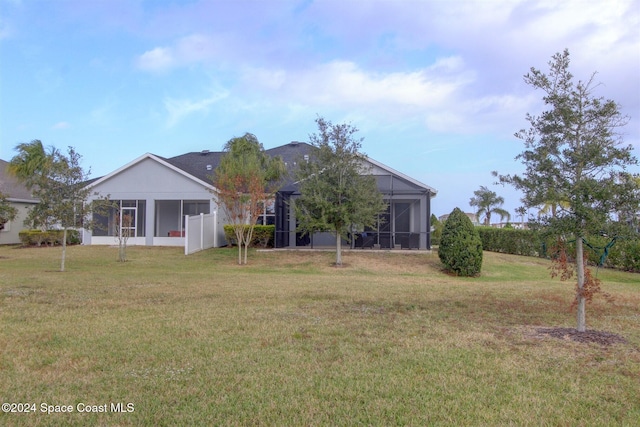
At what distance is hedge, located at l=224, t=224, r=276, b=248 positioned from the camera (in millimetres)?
22219

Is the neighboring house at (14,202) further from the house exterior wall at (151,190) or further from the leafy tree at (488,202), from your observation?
the leafy tree at (488,202)

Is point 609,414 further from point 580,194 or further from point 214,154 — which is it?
point 214,154

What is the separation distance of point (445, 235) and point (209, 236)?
1184cm

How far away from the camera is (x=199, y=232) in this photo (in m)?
21.6

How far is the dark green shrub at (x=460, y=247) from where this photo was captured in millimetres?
15430

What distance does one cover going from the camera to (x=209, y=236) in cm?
2267

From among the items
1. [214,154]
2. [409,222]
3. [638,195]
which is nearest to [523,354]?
[638,195]

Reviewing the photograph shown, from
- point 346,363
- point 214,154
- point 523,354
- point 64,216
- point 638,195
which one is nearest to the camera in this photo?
point 346,363

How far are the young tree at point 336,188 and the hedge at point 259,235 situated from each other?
535 centimetres

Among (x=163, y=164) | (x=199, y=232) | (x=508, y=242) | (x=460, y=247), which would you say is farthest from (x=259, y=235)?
(x=508, y=242)

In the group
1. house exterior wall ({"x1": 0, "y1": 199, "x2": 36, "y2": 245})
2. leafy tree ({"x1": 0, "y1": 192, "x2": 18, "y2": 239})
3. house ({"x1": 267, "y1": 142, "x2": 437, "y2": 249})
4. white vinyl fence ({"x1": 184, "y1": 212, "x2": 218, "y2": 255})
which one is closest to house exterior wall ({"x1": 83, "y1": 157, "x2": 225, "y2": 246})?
white vinyl fence ({"x1": 184, "y1": 212, "x2": 218, "y2": 255})

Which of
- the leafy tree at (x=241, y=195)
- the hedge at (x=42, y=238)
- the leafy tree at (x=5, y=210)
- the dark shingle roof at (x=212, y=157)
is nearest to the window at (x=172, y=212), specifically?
the dark shingle roof at (x=212, y=157)

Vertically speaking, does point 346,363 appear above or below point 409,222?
below

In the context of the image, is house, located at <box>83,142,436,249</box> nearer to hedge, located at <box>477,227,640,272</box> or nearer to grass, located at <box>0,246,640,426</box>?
hedge, located at <box>477,227,640,272</box>
